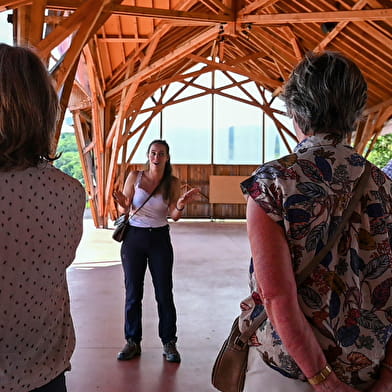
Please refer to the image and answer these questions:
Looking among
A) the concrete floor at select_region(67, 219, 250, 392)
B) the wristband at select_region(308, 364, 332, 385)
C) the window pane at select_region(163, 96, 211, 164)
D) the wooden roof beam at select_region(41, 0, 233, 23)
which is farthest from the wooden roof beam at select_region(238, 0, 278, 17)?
the window pane at select_region(163, 96, 211, 164)

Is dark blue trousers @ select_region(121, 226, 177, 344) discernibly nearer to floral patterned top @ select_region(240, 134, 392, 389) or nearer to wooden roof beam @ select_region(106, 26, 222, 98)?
floral patterned top @ select_region(240, 134, 392, 389)

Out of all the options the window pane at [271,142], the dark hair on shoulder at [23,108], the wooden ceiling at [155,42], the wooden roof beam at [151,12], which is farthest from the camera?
the window pane at [271,142]

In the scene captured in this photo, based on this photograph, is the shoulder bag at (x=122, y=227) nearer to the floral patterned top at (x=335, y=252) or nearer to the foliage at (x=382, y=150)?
Result: the floral patterned top at (x=335, y=252)

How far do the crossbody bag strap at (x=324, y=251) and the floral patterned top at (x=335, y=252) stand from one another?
0.5 inches

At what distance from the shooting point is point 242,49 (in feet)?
51.3

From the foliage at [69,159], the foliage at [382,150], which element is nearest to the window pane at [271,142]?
the foliage at [382,150]

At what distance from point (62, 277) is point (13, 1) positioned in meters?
3.53

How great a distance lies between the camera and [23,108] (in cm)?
115

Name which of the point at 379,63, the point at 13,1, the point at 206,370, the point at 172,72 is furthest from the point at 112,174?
the point at 206,370

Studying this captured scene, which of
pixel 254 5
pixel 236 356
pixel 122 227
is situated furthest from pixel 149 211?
pixel 254 5

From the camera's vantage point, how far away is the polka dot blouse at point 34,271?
1153 millimetres

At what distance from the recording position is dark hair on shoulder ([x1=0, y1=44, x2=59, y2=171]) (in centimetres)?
114

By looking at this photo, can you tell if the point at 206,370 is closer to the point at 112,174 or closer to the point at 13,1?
the point at 13,1

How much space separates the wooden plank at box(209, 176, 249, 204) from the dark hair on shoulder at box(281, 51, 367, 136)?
16.1 metres
